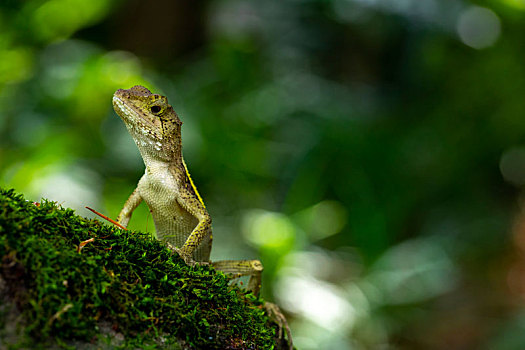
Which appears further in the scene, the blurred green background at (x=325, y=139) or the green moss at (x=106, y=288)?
the blurred green background at (x=325, y=139)

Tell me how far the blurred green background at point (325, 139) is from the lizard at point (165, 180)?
268cm

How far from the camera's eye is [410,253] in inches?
280

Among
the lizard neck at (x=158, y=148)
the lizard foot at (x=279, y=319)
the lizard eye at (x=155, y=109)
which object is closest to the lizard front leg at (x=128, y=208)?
the lizard neck at (x=158, y=148)

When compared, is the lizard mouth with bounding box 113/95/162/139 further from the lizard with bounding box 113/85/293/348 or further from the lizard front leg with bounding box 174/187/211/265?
the lizard front leg with bounding box 174/187/211/265

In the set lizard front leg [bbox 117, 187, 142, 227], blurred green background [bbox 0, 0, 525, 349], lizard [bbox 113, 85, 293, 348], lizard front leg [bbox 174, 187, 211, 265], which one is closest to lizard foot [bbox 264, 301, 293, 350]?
lizard [bbox 113, 85, 293, 348]

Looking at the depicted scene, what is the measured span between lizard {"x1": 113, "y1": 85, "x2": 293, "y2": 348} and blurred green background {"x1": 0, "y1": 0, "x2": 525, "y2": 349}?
268 cm

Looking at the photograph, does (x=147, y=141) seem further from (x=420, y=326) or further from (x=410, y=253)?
(x=420, y=326)

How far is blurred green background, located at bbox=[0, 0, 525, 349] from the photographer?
655cm

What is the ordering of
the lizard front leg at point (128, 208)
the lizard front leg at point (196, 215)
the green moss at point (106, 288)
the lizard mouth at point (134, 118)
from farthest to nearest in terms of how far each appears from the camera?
the lizard front leg at point (128, 208)
the lizard mouth at point (134, 118)
the lizard front leg at point (196, 215)
the green moss at point (106, 288)

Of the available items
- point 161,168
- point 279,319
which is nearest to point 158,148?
point 161,168

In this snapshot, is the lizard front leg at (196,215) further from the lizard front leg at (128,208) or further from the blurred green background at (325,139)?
the blurred green background at (325,139)

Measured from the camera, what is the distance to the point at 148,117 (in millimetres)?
3496

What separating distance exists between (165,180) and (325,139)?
16.8ft

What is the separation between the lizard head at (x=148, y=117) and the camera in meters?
3.47
